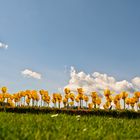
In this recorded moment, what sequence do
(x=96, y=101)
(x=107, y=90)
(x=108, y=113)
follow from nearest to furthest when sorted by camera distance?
1. (x=108, y=113)
2. (x=107, y=90)
3. (x=96, y=101)

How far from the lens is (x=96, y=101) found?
122ft

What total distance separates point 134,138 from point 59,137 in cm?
126

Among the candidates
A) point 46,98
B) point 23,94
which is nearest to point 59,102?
point 46,98

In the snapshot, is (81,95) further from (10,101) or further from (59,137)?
(59,137)

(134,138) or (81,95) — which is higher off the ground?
(81,95)

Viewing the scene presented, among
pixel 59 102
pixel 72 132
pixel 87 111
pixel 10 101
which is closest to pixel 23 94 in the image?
pixel 10 101

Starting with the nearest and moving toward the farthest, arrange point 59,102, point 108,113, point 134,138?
point 134,138
point 108,113
point 59,102

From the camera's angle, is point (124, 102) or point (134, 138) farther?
point (124, 102)

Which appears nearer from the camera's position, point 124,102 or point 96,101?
point 124,102

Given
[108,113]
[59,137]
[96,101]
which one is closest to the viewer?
[59,137]

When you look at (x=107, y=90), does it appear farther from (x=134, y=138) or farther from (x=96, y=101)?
(x=134, y=138)

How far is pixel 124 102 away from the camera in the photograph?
1371 inches

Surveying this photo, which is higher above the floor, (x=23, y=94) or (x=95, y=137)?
(x=23, y=94)

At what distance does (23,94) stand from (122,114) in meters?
19.8
